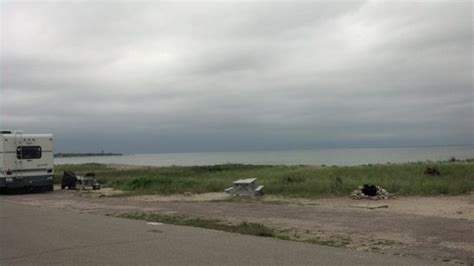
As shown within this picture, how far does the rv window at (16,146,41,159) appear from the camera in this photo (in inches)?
1137

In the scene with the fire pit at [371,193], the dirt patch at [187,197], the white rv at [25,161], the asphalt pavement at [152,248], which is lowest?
the dirt patch at [187,197]

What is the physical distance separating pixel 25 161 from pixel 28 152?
506 millimetres

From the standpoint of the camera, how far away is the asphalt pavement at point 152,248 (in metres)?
9.16

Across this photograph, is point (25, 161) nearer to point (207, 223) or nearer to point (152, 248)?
point (207, 223)

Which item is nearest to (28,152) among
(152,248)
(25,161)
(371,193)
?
(25,161)

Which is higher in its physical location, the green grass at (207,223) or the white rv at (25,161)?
the white rv at (25,161)

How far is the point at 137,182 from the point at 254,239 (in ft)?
72.3

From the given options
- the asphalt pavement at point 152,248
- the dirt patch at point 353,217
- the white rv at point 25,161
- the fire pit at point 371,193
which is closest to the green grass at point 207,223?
the dirt patch at point 353,217

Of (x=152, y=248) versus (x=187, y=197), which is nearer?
(x=152, y=248)

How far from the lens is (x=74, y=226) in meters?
14.2

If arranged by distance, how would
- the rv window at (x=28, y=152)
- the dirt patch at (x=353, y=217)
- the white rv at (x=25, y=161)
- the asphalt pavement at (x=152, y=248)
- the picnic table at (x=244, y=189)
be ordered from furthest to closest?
the rv window at (x=28, y=152), the white rv at (x=25, y=161), the picnic table at (x=244, y=189), the dirt patch at (x=353, y=217), the asphalt pavement at (x=152, y=248)

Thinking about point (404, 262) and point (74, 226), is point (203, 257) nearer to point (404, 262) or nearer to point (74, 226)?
point (404, 262)

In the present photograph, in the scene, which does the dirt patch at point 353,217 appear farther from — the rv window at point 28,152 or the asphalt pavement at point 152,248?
the rv window at point 28,152

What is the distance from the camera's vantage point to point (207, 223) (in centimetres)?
1470
